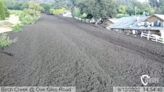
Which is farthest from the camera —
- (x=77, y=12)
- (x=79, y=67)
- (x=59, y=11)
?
(x=59, y=11)

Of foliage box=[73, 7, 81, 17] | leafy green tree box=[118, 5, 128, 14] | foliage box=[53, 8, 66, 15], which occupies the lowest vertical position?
foliage box=[53, 8, 66, 15]

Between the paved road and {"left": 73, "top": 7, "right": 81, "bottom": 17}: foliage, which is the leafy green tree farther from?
the paved road

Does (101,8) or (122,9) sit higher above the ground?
(101,8)

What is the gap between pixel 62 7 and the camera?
140 metres

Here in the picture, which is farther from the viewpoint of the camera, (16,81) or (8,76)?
(8,76)

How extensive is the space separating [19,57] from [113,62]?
6.91m

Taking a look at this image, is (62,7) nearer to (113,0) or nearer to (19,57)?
(113,0)

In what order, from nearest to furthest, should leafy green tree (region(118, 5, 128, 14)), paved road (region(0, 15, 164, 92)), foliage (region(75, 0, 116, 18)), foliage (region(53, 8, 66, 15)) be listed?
paved road (region(0, 15, 164, 92)) < foliage (region(75, 0, 116, 18)) < leafy green tree (region(118, 5, 128, 14)) < foliage (region(53, 8, 66, 15))

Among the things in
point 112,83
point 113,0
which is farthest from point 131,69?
point 113,0

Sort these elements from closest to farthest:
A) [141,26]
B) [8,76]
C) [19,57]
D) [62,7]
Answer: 1. [8,76]
2. [19,57]
3. [141,26]
4. [62,7]

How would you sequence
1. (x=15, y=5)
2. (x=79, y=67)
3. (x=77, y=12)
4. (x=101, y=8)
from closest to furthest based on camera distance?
1. (x=79, y=67)
2. (x=101, y=8)
3. (x=77, y=12)
4. (x=15, y=5)

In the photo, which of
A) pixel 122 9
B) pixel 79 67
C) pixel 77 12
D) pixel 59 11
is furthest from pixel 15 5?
pixel 79 67

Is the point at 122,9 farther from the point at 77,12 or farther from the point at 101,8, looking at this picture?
the point at 101,8

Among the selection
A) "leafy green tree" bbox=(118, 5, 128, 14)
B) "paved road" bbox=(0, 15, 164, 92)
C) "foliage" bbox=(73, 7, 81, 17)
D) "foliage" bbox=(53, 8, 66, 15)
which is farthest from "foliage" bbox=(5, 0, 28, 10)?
"paved road" bbox=(0, 15, 164, 92)
